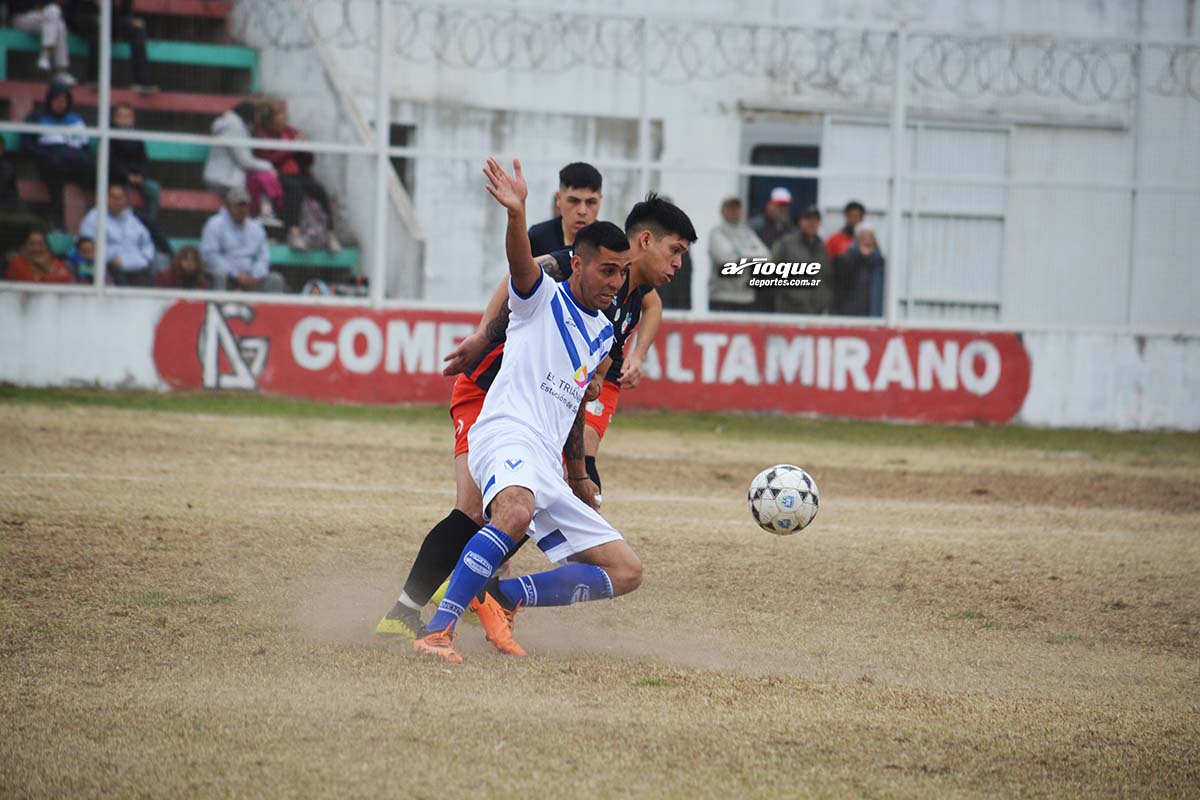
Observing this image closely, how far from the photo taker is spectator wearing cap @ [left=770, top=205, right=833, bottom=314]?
53.9 ft

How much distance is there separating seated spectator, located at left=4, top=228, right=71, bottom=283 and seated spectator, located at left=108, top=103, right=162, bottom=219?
1046 mm

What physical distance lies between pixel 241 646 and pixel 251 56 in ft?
43.6

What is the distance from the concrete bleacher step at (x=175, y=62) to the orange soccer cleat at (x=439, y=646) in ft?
42.7

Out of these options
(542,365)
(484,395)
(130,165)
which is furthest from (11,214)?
(542,365)

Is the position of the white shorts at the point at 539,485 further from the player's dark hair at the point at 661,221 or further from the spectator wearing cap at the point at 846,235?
the spectator wearing cap at the point at 846,235

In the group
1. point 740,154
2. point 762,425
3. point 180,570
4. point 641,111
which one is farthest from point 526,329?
point 740,154

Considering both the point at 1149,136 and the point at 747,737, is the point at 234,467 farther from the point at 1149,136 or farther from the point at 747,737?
the point at 1149,136

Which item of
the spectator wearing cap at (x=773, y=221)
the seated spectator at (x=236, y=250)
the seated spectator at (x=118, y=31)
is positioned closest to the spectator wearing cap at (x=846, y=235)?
the spectator wearing cap at (x=773, y=221)

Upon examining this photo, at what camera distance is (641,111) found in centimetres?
1697

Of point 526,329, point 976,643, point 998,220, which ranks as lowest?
point 976,643

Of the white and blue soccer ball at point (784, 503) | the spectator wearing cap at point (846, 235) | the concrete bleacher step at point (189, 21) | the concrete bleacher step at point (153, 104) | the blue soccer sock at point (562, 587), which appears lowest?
the blue soccer sock at point (562, 587)

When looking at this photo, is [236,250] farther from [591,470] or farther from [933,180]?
[591,470]

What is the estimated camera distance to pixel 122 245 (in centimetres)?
1566

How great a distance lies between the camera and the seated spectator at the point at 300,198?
15953 millimetres
